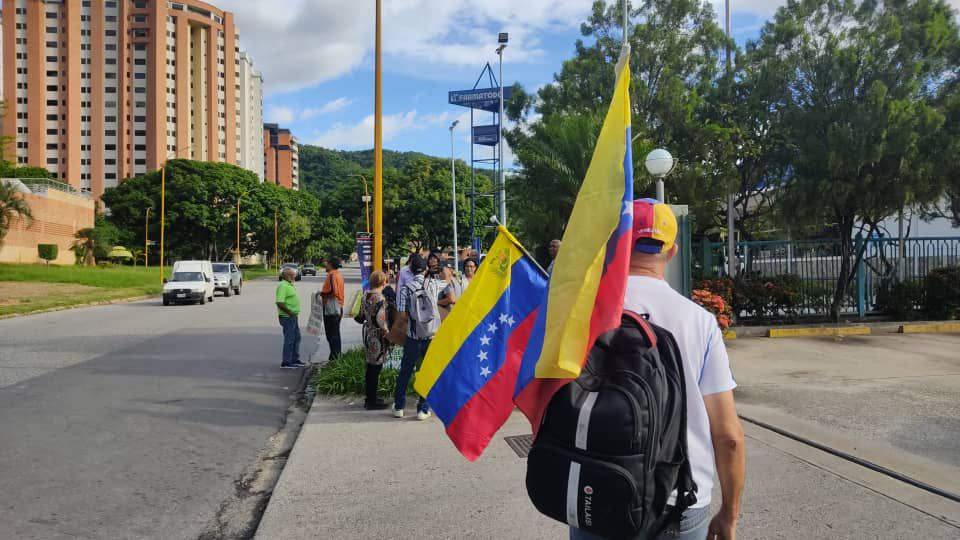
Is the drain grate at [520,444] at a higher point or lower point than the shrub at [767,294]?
lower

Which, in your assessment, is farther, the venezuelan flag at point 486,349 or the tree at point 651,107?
the tree at point 651,107

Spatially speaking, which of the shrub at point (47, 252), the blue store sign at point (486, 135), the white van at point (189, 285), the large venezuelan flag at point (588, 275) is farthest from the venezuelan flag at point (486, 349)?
the shrub at point (47, 252)

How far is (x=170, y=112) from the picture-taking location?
102562 millimetres

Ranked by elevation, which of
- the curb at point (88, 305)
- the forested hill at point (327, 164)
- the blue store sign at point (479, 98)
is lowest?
the curb at point (88, 305)

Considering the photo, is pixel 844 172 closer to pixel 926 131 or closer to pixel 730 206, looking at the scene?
pixel 926 131

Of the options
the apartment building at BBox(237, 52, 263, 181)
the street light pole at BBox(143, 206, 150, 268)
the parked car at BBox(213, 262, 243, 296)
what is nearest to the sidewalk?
the parked car at BBox(213, 262, 243, 296)

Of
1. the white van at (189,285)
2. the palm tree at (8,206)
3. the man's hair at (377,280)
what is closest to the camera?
the man's hair at (377,280)

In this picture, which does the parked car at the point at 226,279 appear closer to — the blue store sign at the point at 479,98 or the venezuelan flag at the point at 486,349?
the blue store sign at the point at 479,98

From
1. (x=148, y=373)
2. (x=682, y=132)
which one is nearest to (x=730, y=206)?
(x=682, y=132)

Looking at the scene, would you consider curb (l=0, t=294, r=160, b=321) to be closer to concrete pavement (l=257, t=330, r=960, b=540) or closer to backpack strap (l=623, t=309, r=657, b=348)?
concrete pavement (l=257, t=330, r=960, b=540)

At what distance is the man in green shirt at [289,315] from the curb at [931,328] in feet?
37.7

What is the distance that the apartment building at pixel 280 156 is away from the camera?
148750mm

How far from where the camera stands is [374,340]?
739 cm

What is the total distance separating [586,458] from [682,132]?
602 inches
